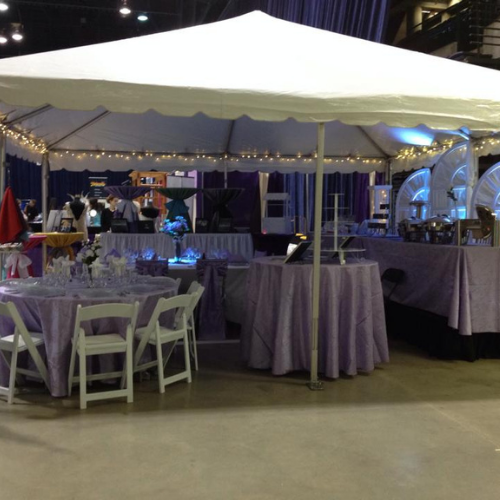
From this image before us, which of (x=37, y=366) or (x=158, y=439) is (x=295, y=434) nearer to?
(x=158, y=439)

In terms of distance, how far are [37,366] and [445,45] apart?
35.9 feet

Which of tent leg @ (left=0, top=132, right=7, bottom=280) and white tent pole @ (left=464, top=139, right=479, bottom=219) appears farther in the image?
white tent pole @ (left=464, top=139, right=479, bottom=219)

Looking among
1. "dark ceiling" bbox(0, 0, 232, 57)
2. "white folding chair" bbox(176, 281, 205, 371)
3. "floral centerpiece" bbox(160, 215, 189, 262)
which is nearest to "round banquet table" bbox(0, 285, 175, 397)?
"white folding chair" bbox(176, 281, 205, 371)

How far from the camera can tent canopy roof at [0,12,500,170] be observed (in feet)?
12.0

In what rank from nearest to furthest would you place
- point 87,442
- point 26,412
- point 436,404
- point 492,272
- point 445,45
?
point 87,442 < point 26,412 < point 436,404 < point 492,272 < point 445,45

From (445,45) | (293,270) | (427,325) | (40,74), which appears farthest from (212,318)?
(445,45)

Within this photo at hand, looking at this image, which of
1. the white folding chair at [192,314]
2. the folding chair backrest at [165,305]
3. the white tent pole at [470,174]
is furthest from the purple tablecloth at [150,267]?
the white tent pole at [470,174]

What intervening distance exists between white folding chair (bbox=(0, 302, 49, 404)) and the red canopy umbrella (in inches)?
52.0

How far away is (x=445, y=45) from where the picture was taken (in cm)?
1180

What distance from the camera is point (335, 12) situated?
1025cm

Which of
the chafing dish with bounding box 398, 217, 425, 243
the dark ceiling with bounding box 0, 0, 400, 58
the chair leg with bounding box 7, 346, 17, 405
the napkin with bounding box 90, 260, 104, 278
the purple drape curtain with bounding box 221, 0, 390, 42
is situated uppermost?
the dark ceiling with bounding box 0, 0, 400, 58

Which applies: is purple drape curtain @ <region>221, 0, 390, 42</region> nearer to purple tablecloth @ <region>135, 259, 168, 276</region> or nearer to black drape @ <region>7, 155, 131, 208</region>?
purple tablecloth @ <region>135, 259, 168, 276</region>

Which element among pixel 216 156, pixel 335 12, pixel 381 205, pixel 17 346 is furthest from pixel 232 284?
pixel 335 12

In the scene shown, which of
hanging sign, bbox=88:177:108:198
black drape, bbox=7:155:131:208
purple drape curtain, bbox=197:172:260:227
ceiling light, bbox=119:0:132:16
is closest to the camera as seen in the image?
ceiling light, bbox=119:0:132:16
